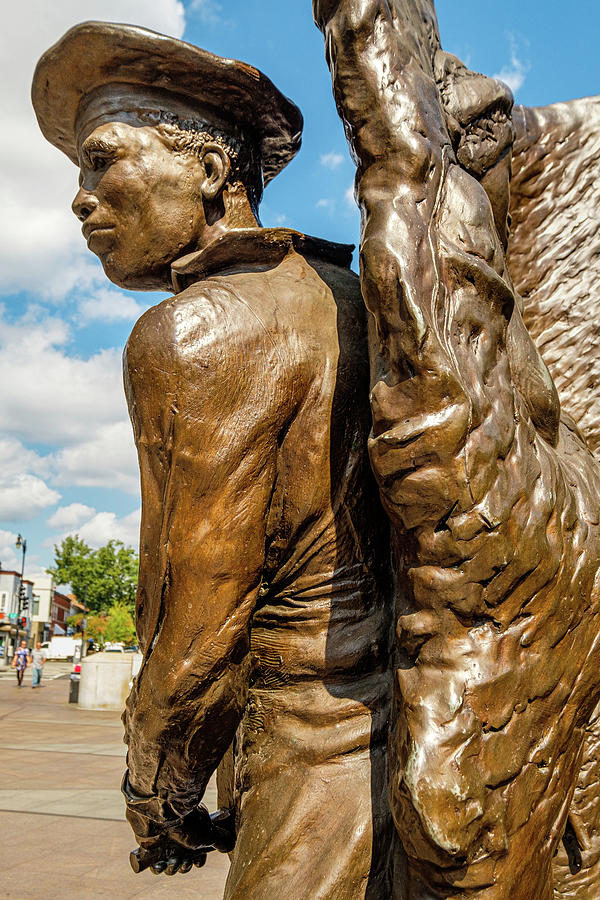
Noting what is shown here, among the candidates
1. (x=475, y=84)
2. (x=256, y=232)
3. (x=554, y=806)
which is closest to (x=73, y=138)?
(x=256, y=232)

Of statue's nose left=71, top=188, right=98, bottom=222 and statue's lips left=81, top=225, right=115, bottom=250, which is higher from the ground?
statue's nose left=71, top=188, right=98, bottom=222

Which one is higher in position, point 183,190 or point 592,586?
point 183,190

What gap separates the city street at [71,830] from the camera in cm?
438

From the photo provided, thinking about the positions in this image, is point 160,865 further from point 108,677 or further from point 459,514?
point 108,677

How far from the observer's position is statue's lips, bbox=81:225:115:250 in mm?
2105

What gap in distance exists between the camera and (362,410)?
1767 mm

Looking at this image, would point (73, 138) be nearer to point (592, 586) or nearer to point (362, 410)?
point (362, 410)

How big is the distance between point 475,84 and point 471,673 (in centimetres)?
132

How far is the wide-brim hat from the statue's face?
0.13 m

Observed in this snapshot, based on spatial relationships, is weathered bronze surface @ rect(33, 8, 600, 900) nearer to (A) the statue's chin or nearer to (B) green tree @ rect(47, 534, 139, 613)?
(A) the statue's chin

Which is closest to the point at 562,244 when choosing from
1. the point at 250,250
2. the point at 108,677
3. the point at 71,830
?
the point at 250,250

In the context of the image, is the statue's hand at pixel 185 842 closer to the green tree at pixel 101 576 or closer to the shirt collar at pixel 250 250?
the shirt collar at pixel 250 250

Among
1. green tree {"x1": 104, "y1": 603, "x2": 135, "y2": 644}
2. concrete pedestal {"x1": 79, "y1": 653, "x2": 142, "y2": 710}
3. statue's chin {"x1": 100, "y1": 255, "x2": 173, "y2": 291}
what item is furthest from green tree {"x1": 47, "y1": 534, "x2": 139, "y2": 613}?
statue's chin {"x1": 100, "y1": 255, "x2": 173, "y2": 291}

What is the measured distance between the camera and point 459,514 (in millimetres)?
1443
